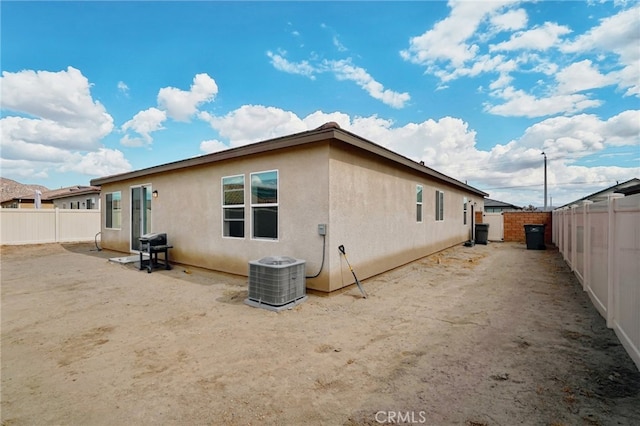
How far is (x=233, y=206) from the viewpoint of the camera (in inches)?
270

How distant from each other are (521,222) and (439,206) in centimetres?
769

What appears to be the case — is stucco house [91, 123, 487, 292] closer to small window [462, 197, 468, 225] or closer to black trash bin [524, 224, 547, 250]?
small window [462, 197, 468, 225]

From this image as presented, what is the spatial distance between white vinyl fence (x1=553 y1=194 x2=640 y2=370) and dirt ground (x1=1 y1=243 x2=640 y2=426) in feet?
0.74

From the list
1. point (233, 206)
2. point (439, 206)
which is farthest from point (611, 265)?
point (439, 206)

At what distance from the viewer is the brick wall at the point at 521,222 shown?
15023 millimetres

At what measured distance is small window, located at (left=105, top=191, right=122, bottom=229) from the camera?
10.9m

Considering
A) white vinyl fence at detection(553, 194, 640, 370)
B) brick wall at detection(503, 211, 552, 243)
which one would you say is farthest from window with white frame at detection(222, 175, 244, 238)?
brick wall at detection(503, 211, 552, 243)

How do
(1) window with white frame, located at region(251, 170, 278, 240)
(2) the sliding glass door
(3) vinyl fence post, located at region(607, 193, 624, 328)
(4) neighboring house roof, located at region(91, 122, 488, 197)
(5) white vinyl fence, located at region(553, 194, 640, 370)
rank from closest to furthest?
1. (5) white vinyl fence, located at region(553, 194, 640, 370)
2. (3) vinyl fence post, located at region(607, 193, 624, 328)
3. (4) neighboring house roof, located at region(91, 122, 488, 197)
4. (1) window with white frame, located at region(251, 170, 278, 240)
5. (2) the sliding glass door

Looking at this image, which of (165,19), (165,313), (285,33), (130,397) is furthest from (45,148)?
(130,397)

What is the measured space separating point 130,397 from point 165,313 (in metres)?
2.33

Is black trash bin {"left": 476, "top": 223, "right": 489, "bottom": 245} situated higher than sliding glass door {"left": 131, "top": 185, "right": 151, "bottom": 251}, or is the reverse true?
sliding glass door {"left": 131, "top": 185, "right": 151, "bottom": 251}

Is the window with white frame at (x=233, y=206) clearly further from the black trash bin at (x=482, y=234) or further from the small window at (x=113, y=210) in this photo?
the black trash bin at (x=482, y=234)

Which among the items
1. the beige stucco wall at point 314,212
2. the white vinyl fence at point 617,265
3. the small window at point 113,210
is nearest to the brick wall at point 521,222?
the beige stucco wall at point 314,212

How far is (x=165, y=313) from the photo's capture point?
4523mm
